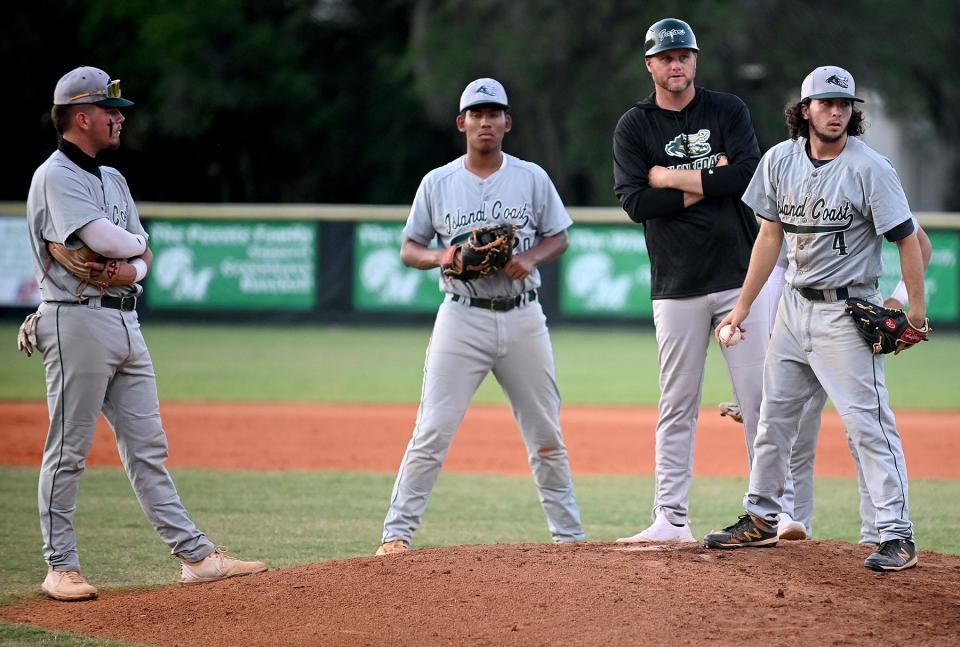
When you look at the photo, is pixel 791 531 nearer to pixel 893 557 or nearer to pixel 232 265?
pixel 893 557

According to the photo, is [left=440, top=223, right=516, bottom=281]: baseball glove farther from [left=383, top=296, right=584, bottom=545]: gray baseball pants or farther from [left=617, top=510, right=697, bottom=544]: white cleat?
[left=617, top=510, right=697, bottom=544]: white cleat

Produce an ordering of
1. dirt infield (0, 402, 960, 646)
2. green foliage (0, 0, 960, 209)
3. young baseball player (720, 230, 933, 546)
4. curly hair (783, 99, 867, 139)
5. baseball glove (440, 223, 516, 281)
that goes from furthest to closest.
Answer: green foliage (0, 0, 960, 209)
young baseball player (720, 230, 933, 546)
baseball glove (440, 223, 516, 281)
curly hair (783, 99, 867, 139)
dirt infield (0, 402, 960, 646)

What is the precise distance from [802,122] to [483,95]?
1.42 m


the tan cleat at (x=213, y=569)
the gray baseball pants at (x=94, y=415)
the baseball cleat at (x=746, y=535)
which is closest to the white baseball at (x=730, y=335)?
the baseball cleat at (x=746, y=535)

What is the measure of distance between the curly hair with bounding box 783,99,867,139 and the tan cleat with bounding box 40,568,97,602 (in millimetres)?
3358

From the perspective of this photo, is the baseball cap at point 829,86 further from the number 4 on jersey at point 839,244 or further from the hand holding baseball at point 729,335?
the hand holding baseball at point 729,335

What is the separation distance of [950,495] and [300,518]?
4.07 metres

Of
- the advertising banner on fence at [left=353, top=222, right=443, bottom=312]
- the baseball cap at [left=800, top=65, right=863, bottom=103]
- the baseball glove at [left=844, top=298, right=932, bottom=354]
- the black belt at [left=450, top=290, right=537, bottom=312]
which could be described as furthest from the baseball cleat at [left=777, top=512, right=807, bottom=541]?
the advertising banner on fence at [left=353, top=222, right=443, bottom=312]

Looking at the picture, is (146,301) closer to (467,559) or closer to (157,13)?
(157,13)

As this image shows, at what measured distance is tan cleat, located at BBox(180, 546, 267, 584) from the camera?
5320mm

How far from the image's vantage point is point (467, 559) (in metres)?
4.95

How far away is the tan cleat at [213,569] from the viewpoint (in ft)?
17.5

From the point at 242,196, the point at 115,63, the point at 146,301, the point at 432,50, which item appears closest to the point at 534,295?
the point at 146,301

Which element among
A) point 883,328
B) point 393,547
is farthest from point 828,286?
point 393,547
